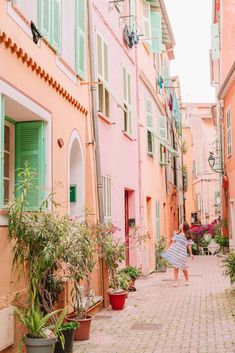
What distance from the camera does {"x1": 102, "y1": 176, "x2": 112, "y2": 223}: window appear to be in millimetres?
10742

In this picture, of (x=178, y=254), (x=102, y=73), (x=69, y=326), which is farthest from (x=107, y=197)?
(x=69, y=326)

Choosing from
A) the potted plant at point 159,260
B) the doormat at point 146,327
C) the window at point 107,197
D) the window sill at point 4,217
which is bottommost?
the doormat at point 146,327

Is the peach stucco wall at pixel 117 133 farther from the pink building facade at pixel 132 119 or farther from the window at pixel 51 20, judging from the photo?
the window at pixel 51 20

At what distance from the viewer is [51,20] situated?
24.5ft

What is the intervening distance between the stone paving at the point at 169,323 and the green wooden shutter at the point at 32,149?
92.7 inches

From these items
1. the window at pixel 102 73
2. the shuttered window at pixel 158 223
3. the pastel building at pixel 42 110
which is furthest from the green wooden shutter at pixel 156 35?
the pastel building at pixel 42 110

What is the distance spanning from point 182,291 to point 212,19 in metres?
17.5

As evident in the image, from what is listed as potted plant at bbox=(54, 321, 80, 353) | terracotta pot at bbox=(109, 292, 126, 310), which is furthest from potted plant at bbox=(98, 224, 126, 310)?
potted plant at bbox=(54, 321, 80, 353)

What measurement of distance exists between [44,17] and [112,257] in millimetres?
4523

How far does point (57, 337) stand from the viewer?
18.9 feet

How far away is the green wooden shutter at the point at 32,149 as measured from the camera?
276 inches

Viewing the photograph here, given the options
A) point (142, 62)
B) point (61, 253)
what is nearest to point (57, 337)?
point (61, 253)

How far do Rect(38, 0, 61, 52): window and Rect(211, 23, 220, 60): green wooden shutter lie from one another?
17.0m

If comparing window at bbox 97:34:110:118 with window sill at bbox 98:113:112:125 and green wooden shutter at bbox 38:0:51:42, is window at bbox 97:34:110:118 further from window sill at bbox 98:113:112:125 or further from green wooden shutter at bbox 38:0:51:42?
green wooden shutter at bbox 38:0:51:42
